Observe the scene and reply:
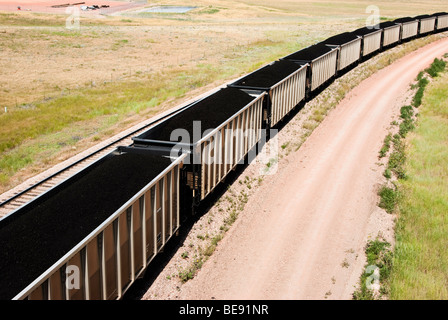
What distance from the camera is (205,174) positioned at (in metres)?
16.1

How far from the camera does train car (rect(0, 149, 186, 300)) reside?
28.5 ft

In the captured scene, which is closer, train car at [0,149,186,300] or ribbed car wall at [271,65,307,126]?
train car at [0,149,186,300]

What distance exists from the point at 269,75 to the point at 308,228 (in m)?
11.2

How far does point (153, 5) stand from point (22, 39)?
315 feet

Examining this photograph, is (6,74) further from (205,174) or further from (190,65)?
(205,174)

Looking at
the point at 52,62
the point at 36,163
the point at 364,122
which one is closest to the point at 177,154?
the point at 36,163

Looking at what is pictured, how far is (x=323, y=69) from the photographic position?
32344mm

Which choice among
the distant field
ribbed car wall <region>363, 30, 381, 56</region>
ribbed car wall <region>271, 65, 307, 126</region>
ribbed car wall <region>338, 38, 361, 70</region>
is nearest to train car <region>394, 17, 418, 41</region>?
ribbed car wall <region>363, 30, 381, 56</region>

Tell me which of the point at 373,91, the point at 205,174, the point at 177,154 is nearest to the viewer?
the point at 177,154

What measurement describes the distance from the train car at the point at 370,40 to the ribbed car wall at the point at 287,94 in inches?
655

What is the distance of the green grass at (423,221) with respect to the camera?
13141mm

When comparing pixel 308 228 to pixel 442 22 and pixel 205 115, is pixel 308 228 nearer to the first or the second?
pixel 205 115

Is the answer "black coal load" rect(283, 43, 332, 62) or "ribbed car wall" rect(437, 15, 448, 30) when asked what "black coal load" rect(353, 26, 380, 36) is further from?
"ribbed car wall" rect(437, 15, 448, 30)

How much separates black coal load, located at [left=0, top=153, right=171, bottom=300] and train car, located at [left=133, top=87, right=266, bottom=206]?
1853 millimetres
